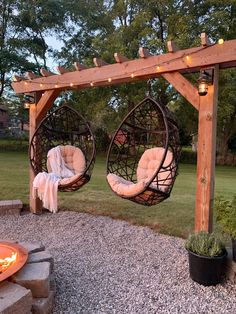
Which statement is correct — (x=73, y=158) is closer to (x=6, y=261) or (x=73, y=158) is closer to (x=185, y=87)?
(x=185, y=87)

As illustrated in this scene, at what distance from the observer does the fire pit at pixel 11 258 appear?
200cm

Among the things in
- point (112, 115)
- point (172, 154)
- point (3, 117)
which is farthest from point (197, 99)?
point (3, 117)

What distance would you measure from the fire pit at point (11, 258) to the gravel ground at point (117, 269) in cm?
41

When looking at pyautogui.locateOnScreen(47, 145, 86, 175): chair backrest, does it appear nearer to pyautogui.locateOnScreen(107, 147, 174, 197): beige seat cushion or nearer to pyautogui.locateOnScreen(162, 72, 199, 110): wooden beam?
pyautogui.locateOnScreen(107, 147, 174, 197): beige seat cushion

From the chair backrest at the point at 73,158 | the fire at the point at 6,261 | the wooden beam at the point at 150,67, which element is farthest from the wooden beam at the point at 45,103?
the fire at the point at 6,261

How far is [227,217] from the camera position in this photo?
105 inches

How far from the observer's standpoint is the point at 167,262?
3.05 meters

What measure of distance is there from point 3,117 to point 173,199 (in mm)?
21343

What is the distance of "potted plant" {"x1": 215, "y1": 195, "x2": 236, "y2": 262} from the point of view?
2.61 m

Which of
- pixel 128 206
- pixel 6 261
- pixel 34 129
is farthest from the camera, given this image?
pixel 128 206

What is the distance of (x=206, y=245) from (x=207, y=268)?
18 centimetres

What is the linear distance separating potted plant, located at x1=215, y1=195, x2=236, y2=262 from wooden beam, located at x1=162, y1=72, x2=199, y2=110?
37.8 inches

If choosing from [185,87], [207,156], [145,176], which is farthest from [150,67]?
[145,176]

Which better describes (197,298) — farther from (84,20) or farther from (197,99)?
(84,20)
